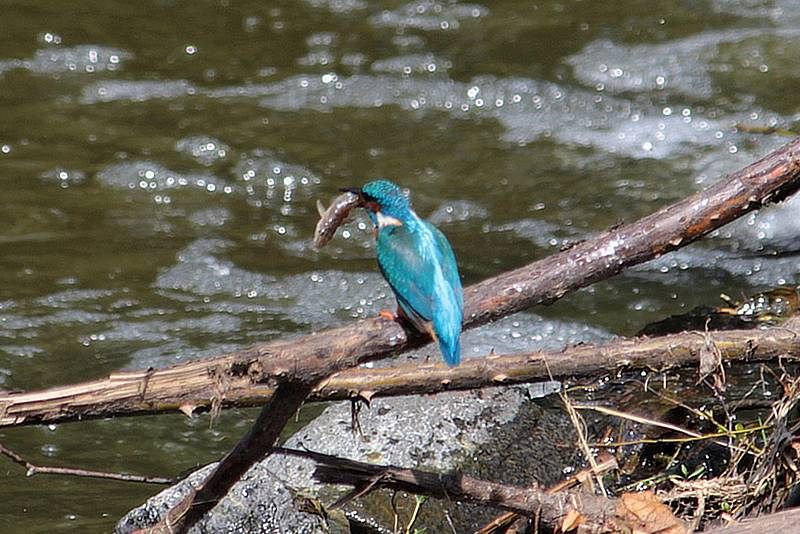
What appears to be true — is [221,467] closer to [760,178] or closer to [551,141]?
[760,178]

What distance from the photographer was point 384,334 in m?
2.58

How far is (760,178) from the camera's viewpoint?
3.01 meters

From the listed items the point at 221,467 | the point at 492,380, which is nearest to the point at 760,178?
the point at 492,380

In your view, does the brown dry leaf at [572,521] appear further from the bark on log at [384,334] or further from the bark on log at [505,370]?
the bark on log at [384,334]

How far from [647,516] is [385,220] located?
0.99 metres

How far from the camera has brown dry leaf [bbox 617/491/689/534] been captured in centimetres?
285

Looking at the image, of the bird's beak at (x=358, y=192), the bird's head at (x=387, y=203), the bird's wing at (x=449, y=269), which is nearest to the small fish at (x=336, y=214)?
the bird's beak at (x=358, y=192)

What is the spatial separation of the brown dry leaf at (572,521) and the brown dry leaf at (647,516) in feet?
0.31

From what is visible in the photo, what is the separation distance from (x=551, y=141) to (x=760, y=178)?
3.98m

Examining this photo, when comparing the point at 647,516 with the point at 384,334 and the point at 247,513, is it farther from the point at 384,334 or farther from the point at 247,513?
the point at 247,513

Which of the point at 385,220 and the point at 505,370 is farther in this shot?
the point at 385,220

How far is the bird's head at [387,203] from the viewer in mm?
3111

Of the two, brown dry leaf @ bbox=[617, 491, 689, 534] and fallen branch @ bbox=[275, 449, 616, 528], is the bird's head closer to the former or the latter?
fallen branch @ bbox=[275, 449, 616, 528]

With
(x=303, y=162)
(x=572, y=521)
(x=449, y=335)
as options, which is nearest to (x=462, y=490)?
(x=572, y=521)
